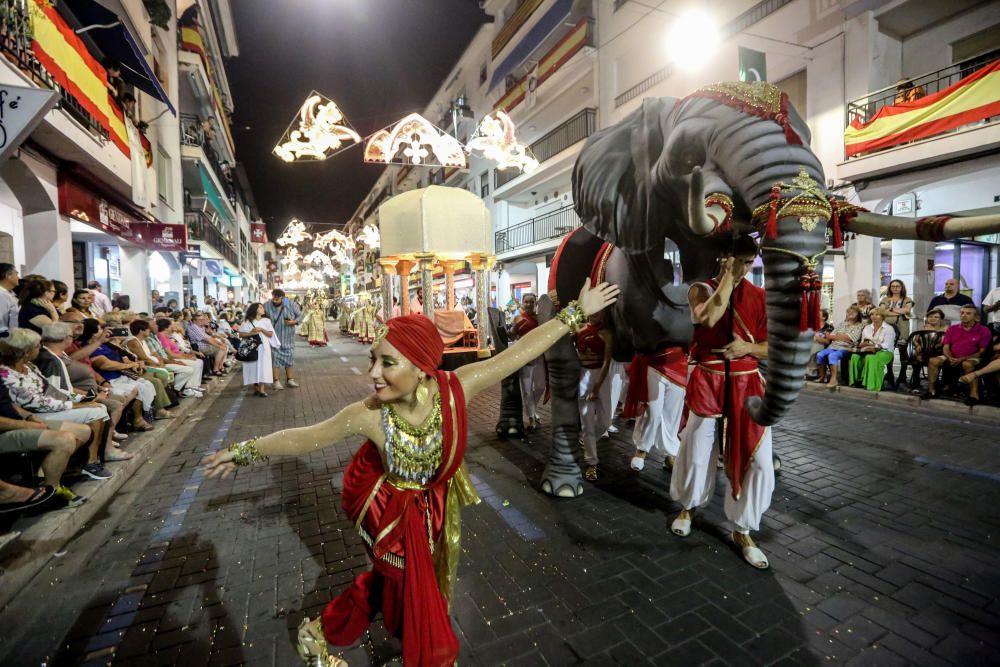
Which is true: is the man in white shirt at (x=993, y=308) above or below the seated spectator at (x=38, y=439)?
above

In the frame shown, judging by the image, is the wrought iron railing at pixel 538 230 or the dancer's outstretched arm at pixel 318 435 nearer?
the dancer's outstretched arm at pixel 318 435

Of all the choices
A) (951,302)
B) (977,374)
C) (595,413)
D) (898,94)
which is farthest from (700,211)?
(898,94)

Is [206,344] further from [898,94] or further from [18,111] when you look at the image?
[898,94]

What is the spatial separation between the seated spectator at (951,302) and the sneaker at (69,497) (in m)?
12.0

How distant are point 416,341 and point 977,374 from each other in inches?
342

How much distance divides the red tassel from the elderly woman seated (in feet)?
16.9

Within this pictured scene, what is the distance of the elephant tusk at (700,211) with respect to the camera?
211 cm

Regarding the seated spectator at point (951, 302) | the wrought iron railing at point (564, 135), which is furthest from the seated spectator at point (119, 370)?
the wrought iron railing at point (564, 135)

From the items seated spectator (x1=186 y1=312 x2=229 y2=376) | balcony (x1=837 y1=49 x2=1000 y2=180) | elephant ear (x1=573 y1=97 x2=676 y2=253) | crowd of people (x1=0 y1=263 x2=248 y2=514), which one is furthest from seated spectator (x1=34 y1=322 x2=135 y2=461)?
balcony (x1=837 y1=49 x2=1000 y2=180)

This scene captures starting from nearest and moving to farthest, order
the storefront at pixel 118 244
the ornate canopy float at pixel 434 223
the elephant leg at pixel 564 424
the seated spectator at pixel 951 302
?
the elephant leg at pixel 564 424, the ornate canopy float at pixel 434 223, the seated spectator at pixel 951 302, the storefront at pixel 118 244

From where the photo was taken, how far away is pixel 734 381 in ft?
10.2

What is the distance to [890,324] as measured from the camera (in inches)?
328

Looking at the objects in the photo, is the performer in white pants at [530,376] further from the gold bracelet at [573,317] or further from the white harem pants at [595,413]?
the gold bracelet at [573,317]

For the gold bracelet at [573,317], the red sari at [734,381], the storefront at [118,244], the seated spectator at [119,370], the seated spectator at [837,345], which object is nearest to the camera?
the gold bracelet at [573,317]
